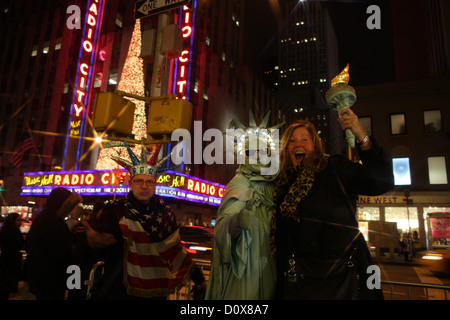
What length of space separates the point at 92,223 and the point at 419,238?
24615 millimetres

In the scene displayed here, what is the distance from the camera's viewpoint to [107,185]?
70.5 ft

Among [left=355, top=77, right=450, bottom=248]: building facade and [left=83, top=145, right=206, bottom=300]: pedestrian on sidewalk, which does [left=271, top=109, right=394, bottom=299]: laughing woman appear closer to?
[left=83, top=145, right=206, bottom=300]: pedestrian on sidewalk

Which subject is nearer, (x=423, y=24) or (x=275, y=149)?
(x=275, y=149)

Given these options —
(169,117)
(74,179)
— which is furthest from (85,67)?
(169,117)

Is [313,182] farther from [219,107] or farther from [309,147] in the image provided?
[219,107]

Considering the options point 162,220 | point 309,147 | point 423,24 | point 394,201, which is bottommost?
point 162,220

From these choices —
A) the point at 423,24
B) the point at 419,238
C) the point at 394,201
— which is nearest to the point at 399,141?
the point at 394,201

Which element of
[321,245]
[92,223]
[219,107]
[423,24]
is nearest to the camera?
[321,245]

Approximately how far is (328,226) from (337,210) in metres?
0.15

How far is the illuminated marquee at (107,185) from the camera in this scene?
816 inches

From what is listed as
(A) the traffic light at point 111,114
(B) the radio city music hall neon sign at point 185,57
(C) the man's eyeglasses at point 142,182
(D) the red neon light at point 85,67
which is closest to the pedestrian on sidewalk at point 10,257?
(A) the traffic light at point 111,114

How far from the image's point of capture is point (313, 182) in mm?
2436

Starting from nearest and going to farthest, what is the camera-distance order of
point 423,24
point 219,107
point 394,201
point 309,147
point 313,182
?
point 313,182 → point 309,147 → point 394,201 → point 423,24 → point 219,107

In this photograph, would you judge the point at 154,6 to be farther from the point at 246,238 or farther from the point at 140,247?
the point at 246,238
